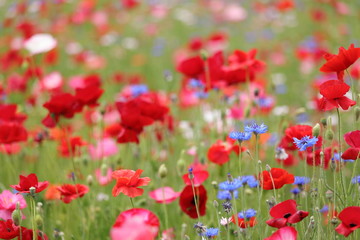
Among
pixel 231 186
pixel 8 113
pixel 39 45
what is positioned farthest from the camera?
pixel 39 45

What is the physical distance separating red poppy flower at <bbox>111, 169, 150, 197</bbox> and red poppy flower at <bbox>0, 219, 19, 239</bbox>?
0.85 ft

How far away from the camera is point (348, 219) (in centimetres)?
111

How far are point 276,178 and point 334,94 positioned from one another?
9.8 inches

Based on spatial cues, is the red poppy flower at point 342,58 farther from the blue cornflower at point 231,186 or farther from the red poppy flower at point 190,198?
the red poppy flower at point 190,198

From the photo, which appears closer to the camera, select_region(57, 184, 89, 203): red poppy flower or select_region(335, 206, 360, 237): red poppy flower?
select_region(335, 206, 360, 237): red poppy flower

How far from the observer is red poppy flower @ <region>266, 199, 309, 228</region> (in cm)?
113

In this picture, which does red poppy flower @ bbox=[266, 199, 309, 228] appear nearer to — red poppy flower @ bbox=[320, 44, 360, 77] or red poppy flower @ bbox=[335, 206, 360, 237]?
red poppy flower @ bbox=[335, 206, 360, 237]

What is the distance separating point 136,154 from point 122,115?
18.7 inches

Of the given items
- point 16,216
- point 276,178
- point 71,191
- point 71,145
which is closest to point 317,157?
point 276,178

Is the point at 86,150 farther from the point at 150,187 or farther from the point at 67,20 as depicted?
the point at 67,20

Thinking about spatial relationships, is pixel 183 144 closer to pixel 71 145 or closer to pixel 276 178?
pixel 71 145

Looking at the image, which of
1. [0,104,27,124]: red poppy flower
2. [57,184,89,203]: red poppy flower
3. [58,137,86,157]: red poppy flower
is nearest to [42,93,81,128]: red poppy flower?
[58,137,86,157]: red poppy flower

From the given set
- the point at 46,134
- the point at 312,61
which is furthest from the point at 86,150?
the point at 312,61

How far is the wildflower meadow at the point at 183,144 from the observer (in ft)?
4.29
